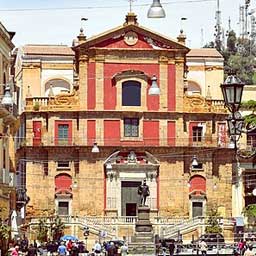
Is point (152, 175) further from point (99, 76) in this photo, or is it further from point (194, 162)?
point (99, 76)

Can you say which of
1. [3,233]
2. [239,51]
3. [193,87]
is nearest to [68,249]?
[3,233]

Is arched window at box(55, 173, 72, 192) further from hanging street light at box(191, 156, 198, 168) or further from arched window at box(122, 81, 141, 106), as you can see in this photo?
hanging street light at box(191, 156, 198, 168)

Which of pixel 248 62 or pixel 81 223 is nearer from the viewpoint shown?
pixel 81 223

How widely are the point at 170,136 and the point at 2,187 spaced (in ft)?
89.7

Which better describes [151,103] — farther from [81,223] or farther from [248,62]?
[248,62]

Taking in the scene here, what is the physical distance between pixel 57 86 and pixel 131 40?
870 centimetres

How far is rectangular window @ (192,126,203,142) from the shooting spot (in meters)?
74.9

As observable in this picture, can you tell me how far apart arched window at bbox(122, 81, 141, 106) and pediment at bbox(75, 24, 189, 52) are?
2.61 meters

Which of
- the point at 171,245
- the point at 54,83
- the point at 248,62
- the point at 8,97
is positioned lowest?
the point at 171,245

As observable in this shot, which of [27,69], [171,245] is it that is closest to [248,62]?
[27,69]

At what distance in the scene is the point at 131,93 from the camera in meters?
74.9

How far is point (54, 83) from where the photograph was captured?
264 ft

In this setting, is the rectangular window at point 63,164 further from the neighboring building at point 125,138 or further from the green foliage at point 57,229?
the green foliage at point 57,229

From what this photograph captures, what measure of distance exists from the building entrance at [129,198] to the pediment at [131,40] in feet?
31.2
